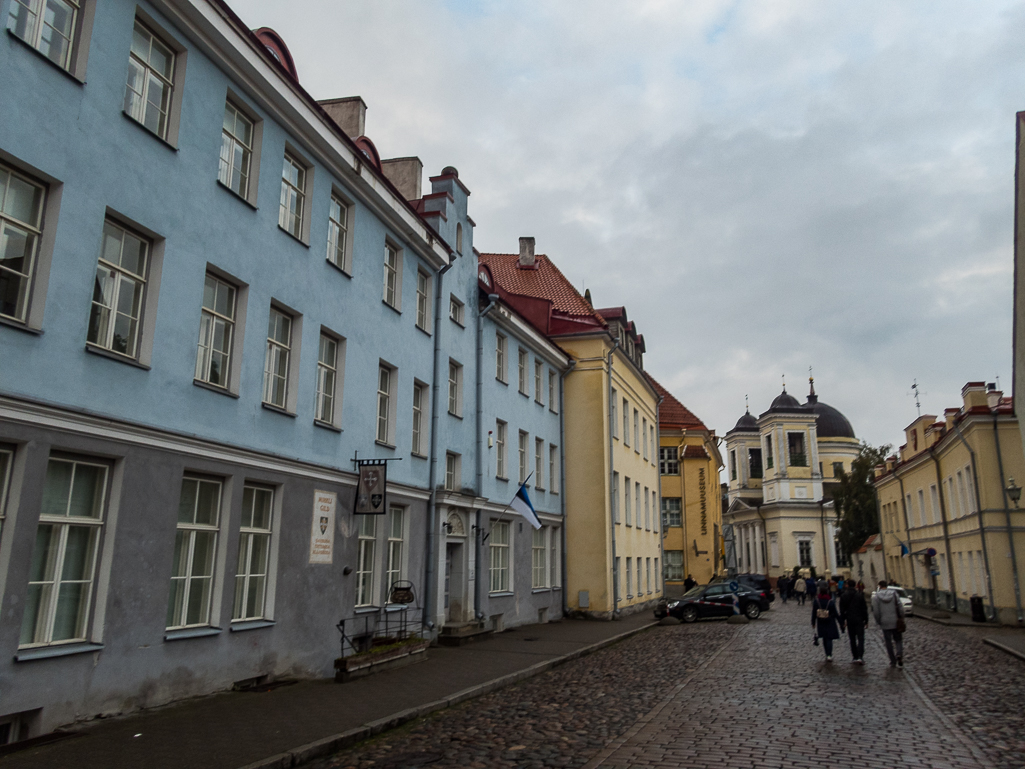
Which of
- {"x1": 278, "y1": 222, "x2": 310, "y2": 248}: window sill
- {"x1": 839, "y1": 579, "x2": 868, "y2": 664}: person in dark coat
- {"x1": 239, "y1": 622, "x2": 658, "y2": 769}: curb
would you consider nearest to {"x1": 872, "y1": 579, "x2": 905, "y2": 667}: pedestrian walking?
{"x1": 839, "y1": 579, "x2": 868, "y2": 664}: person in dark coat

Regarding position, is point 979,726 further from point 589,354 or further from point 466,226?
point 589,354

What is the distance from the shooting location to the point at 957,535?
35.2m

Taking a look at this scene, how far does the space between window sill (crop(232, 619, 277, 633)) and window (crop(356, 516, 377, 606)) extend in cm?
311

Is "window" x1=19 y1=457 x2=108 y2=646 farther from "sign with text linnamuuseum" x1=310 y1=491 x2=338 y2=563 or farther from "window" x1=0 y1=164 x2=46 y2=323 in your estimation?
"sign with text linnamuuseum" x1=310 y1=491 x2=338 y2=563

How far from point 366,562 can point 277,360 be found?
4815mm

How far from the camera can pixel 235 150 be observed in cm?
1279

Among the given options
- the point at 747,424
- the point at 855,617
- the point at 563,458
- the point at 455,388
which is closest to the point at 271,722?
the point at 855,617

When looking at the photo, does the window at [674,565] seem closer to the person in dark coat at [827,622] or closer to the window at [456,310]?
the person in dark coat at [827,622]

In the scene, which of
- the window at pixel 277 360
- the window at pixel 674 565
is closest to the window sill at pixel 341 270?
the window at pixel 277 360

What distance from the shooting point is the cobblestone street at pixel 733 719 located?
8.33m

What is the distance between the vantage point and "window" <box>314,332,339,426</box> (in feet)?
48.2

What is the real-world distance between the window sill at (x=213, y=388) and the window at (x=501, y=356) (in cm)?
1298

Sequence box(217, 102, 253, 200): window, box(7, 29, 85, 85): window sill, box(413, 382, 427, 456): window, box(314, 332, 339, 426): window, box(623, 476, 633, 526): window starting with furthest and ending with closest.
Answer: box(623, 476, 633, 526): window < box(413, 382, 427, 456): window < box(314, 332, 339, 426): window < box(217, 102, 253, 200): window < box(7, 29, 85, 85): window sill

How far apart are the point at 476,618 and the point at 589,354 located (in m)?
12.4
